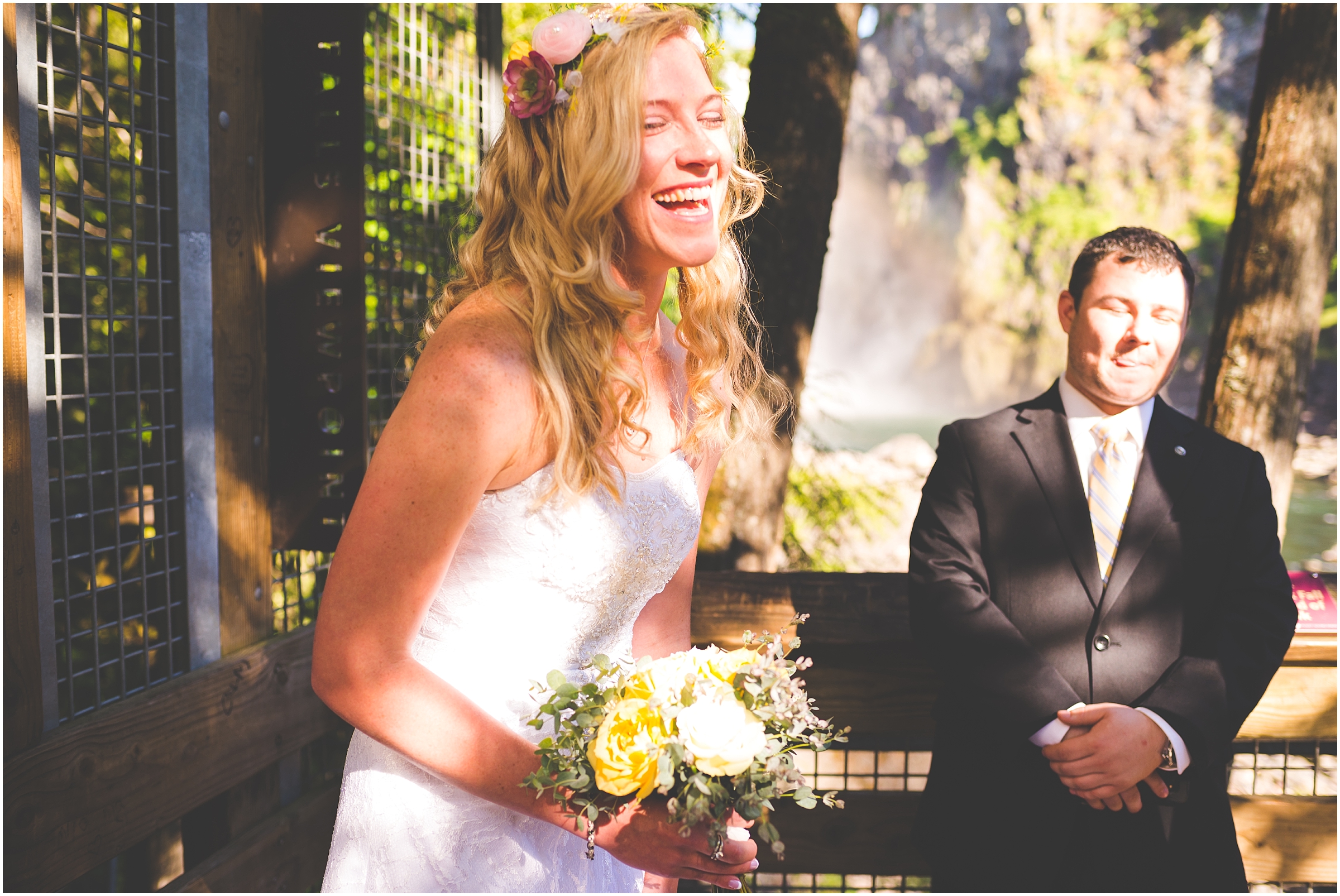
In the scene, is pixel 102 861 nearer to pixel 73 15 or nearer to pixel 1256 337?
pixel 73 15

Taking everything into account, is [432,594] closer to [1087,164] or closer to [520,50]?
[520,50]

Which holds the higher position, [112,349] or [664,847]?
[112,349]

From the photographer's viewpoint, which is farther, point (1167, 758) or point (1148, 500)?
point (1148, 500)

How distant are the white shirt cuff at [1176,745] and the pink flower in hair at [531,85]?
181 cm

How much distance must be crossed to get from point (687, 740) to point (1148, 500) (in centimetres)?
143

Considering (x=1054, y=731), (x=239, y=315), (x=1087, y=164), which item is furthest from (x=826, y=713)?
(x=1087, y=164)

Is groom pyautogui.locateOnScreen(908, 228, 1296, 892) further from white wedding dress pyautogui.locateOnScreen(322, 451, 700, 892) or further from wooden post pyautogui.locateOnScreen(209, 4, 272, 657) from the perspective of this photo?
wooden post pyautogui.locateOnScreen(209, 4, 272, 657)

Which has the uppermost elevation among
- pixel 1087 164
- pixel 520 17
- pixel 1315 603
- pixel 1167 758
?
pixel 1087 164

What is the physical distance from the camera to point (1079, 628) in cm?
222

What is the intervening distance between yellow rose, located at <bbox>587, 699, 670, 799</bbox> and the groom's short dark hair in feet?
4.93

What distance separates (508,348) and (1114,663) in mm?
1585

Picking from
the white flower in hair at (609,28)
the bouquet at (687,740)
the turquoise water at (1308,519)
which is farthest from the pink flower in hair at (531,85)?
the turquoise water at (1308,519)

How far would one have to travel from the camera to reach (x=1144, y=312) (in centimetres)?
213

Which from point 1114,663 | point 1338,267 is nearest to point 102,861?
point 1114,663
